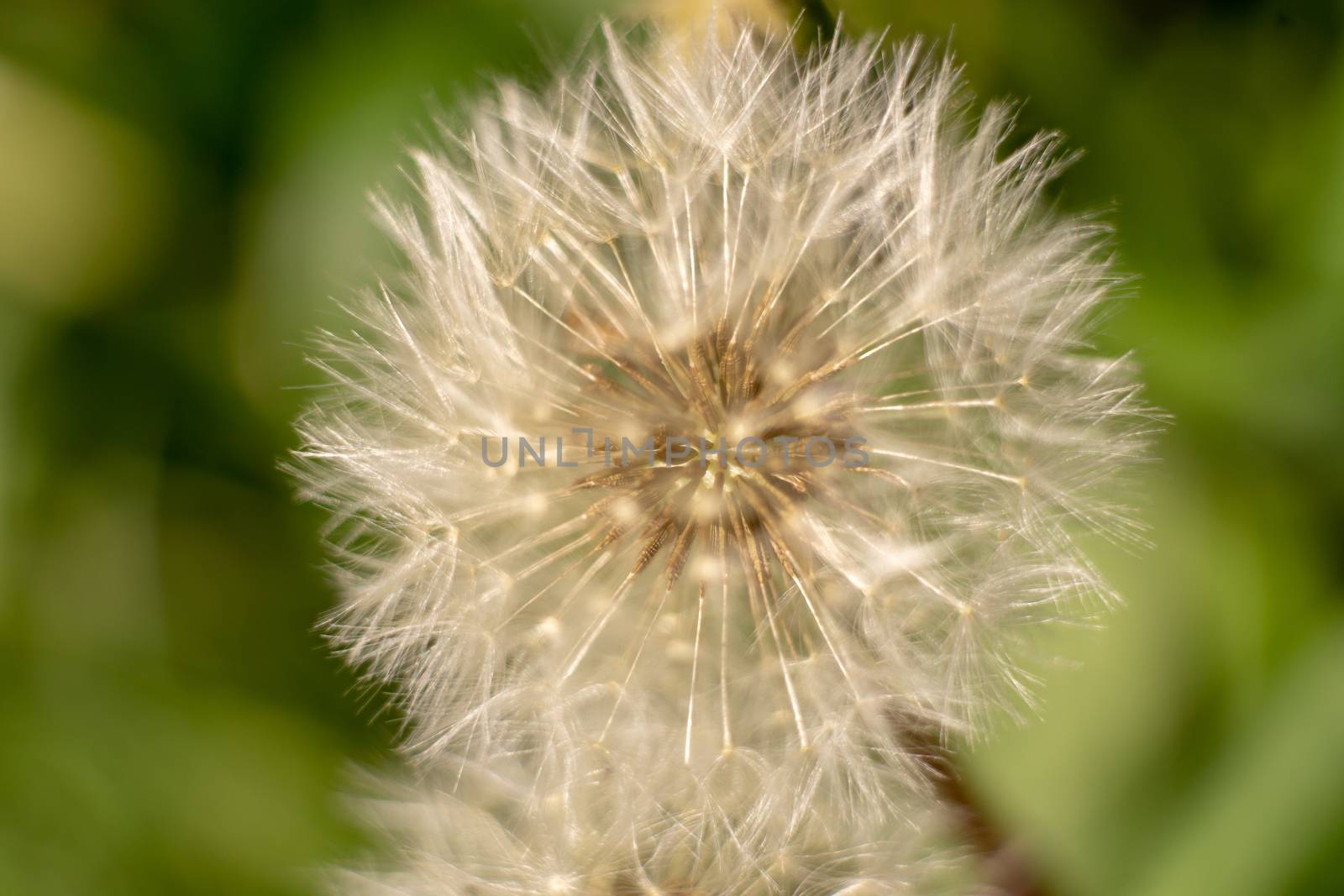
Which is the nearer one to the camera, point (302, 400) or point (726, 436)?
point (726, 436)

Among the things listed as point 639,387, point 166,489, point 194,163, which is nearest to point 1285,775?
point 639,387

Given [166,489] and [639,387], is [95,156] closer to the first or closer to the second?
[166,489]

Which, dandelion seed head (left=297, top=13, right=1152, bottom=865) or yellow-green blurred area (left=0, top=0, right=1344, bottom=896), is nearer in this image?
dandelion seed head (left=297, top=13, right=1152, bottom=865)

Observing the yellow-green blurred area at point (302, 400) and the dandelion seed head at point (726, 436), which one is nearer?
the dandelion seed head at point (726, 436)

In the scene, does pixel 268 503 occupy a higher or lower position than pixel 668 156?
lower

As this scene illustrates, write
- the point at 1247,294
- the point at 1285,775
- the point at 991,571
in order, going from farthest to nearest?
the point at 1247,294, the point at 1285,775, the point at 991,571
